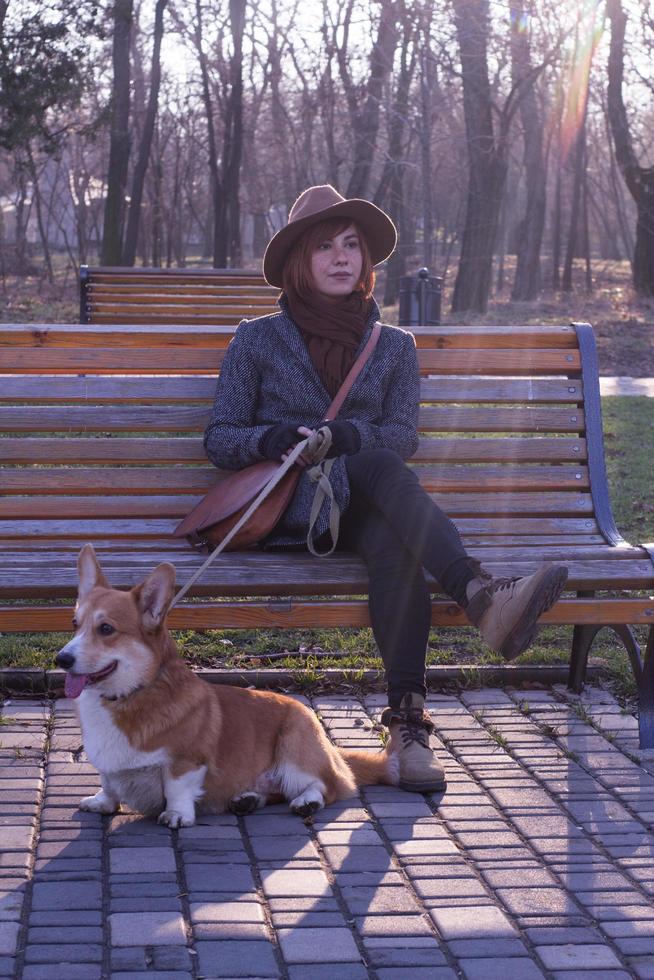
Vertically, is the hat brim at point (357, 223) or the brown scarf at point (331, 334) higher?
the hat brim at point (357, 223)

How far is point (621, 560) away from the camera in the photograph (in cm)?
466

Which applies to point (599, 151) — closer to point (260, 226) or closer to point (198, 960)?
point (260, 226)

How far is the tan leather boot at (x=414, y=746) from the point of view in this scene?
13.8 feet

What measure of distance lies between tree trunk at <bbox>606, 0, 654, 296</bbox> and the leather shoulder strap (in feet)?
73.1

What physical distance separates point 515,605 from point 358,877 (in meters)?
1.00

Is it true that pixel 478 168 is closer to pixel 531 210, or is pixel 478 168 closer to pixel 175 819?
pixel 531 210

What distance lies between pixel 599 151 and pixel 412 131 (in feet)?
83.1

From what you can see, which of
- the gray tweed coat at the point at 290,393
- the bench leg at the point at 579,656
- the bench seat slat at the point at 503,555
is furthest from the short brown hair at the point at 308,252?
the bench leg at the point at 579,656

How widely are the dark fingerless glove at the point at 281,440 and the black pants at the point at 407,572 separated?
394 mm

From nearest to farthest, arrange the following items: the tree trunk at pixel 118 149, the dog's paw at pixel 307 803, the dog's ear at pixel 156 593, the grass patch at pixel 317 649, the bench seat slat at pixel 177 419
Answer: the dog's ear at pixel 156 593 → the dog's paw at pixel 307 803 → the bench seat slat at pixel 177 419 → the grass patch at pixel 317 649 → the tree trunk at pixel 118 149

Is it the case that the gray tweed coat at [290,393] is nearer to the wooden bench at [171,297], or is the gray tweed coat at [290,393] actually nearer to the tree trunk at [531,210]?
the wooden bench at [171,297]

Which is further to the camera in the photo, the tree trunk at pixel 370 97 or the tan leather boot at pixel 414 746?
the tree trunk at pixel 370 97

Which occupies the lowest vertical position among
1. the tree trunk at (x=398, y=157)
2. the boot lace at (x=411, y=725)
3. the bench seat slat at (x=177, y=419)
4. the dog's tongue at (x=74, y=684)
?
the boot lace at (x=411, y=725)

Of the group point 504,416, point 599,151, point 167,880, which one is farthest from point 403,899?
point 599,151
